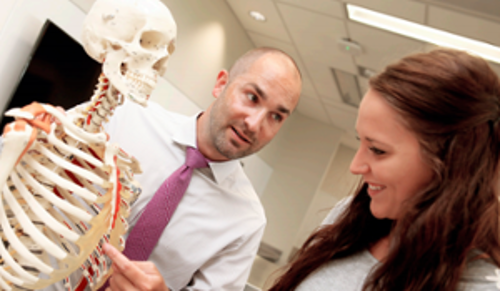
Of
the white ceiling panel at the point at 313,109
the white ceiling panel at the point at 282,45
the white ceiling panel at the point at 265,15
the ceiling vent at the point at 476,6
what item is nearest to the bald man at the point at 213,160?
the ceiling vent at the point at 476,6

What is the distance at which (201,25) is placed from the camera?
3.72 meters

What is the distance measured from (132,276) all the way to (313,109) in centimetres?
583

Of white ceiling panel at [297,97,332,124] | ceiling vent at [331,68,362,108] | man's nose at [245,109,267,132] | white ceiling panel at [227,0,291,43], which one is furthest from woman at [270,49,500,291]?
white ceiling panel at [297,97,332,124]

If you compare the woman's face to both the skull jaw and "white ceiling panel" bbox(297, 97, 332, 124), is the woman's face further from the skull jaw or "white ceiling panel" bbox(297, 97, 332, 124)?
"white ceiling panel" bbox(297, 97, 332, 124)

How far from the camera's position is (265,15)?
4.01 m

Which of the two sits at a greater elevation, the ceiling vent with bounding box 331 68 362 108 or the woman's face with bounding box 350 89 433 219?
the ceiling vent with bounding box 331 68 362 108

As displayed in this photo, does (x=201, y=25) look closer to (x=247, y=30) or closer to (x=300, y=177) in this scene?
(x=247, y=30)

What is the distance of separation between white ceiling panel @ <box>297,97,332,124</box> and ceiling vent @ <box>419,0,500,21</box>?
3427mm

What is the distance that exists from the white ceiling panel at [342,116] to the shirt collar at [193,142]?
449 cm

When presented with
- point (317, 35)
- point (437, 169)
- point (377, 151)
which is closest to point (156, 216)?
point (377, 151)

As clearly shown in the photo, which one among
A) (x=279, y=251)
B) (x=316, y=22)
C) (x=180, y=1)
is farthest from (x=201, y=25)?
(x=279, y=251)

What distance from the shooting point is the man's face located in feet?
4.98

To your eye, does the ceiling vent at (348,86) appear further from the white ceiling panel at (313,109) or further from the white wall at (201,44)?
the white wall at (201,44)

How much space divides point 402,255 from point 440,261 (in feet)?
0.25
